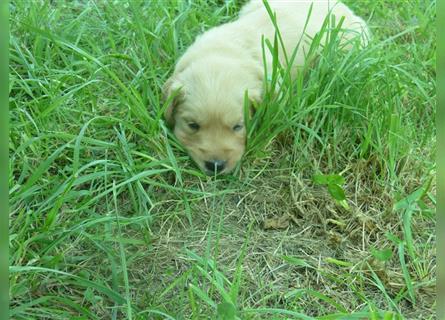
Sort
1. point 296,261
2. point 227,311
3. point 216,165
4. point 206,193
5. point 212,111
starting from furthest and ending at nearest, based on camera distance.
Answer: point 212,111 → point 216,165 → point 206,193 → point 296,261 → point 227,311

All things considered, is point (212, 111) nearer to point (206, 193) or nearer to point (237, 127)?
point (237, 127)

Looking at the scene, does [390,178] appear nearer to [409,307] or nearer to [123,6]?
[409,307]

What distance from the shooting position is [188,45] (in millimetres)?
4445

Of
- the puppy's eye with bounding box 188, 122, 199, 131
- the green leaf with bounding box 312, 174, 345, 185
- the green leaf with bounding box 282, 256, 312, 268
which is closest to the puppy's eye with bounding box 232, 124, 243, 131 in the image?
the puppy's eye with bounding box 188, 122, 199, 131

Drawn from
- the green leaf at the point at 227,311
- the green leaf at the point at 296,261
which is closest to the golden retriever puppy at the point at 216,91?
the green leaf at the point at 296,261

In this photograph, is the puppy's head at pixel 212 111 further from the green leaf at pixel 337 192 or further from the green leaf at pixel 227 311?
the green leaf at pixel 227 311

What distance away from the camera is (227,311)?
2439 mm

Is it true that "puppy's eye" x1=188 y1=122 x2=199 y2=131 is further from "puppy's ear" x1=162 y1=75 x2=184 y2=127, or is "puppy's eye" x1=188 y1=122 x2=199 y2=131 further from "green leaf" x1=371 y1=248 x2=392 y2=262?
"green leaf" x1=371 y1=248 x2=392 y2=262

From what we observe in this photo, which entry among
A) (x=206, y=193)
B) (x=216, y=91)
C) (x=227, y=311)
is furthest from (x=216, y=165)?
(x=227, y=311)

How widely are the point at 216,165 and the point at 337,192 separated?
64 centimetres

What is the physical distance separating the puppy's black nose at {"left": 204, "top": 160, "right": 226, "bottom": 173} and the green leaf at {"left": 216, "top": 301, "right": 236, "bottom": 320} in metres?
1.07

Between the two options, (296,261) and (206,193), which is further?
(206,193)

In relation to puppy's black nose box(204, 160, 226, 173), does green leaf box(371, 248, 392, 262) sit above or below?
below

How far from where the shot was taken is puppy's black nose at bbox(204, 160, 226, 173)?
134 inches
